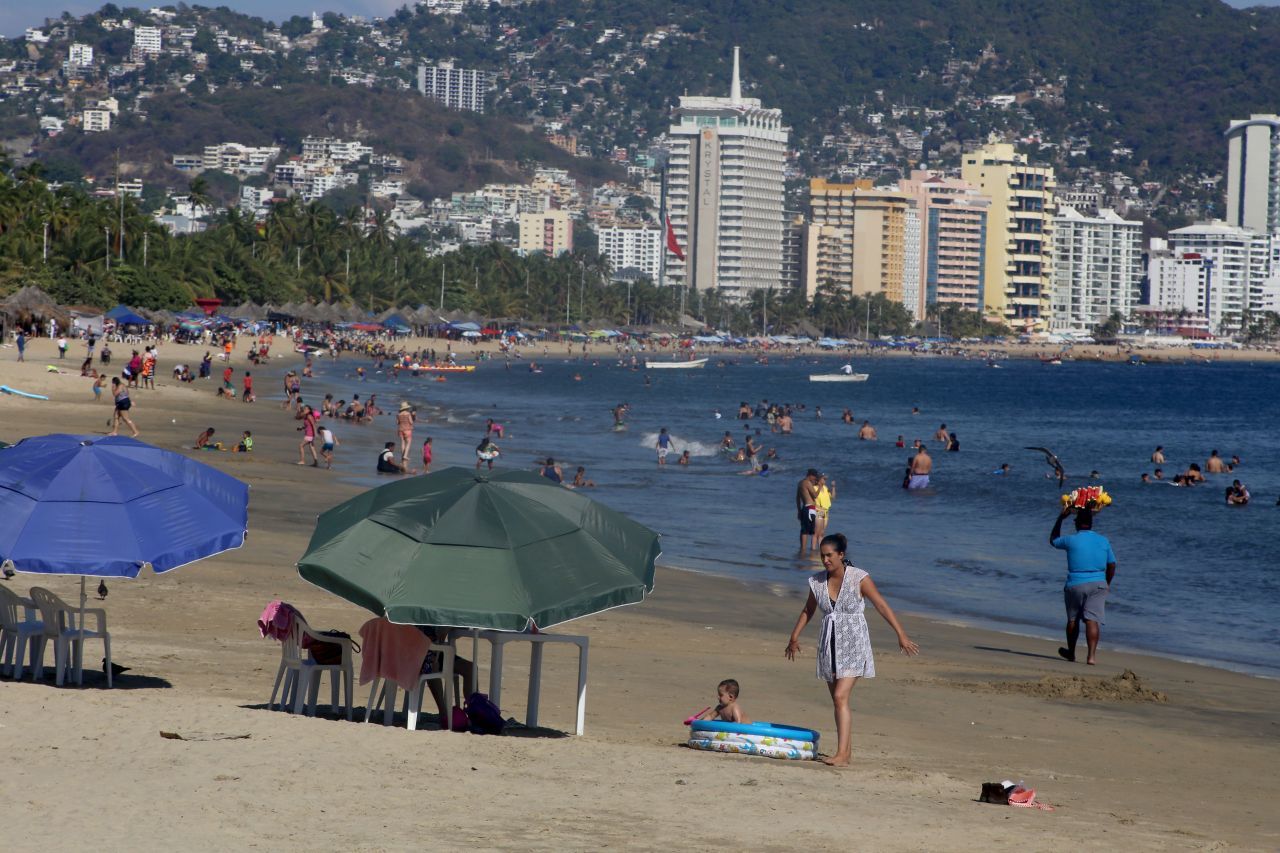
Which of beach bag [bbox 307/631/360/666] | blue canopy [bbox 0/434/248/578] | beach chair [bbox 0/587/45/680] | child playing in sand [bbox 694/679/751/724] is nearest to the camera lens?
blue canopy [bbox 0/434/248/578]

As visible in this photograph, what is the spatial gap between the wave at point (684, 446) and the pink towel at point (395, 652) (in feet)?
103

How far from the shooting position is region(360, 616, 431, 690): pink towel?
838 cm

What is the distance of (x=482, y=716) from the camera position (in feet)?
28.1

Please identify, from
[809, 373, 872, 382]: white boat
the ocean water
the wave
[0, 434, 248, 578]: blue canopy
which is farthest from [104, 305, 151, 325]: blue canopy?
[0, 434, 248, 578]: blue canopy

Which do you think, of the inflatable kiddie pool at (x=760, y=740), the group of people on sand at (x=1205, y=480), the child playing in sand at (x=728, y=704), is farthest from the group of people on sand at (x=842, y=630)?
the group of people on sand at (x=1205, y=480)

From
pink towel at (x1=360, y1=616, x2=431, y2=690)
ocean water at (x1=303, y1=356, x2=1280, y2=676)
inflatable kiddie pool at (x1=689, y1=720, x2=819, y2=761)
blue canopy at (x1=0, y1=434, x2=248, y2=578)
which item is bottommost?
ocean water at (x1=303, y1=356, x2=1280, y2=676)

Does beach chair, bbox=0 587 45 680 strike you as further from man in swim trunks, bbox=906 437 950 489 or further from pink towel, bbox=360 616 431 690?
man in swim trunks, bbox=906 437 950 489

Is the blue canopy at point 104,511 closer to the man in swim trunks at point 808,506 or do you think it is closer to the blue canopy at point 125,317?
the man in swim trunks at point 808,506

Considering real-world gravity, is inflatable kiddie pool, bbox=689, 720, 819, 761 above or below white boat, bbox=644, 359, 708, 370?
below

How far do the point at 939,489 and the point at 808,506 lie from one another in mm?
13585

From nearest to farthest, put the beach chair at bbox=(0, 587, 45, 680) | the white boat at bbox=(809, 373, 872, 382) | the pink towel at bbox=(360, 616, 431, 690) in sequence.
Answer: the pink towel at bbox=(360, 616, 431, 690), the beach chair at bbox=(0, 587, 45, 680), the white boat at bbox=(809, 373, 872, 382)

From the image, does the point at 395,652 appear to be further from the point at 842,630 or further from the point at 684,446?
the point at 684,446

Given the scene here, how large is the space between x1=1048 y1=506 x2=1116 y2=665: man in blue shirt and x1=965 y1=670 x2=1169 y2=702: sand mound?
993 millimetres

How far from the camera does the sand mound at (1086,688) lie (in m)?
11.6
